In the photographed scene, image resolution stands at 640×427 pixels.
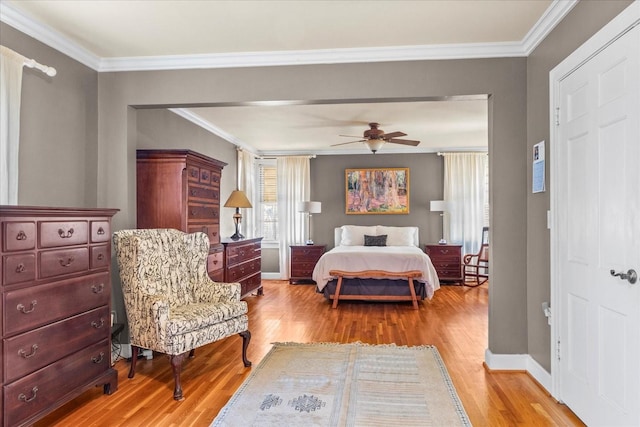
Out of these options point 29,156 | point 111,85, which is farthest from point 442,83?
point 29,156

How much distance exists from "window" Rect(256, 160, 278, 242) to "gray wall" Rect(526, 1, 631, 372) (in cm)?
566

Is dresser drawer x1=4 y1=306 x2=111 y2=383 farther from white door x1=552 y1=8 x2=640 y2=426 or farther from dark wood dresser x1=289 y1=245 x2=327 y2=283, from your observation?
dark wood dresser x1=289 y1=245 x2=327 y2=283

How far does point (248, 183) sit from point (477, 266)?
4.34 metres

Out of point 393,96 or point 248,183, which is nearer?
point 393,96

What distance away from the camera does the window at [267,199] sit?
8.24 meters

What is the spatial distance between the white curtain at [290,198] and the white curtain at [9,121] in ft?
18.3

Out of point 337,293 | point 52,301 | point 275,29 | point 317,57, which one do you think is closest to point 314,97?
point 317,57

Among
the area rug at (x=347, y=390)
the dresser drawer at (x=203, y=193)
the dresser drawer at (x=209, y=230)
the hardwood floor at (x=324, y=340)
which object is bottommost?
the hardwood floor at (x=324, y=340)

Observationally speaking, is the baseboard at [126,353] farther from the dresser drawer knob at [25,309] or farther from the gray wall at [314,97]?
the dresser drawer knob at [25,309]

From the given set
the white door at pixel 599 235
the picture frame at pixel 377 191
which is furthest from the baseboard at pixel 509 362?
the picture frame at pixel 377 191

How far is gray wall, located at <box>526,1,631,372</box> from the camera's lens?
103 inches

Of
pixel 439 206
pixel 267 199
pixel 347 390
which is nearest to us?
pixel 347 390

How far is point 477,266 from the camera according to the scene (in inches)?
280

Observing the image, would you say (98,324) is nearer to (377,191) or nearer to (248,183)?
(248,183)
